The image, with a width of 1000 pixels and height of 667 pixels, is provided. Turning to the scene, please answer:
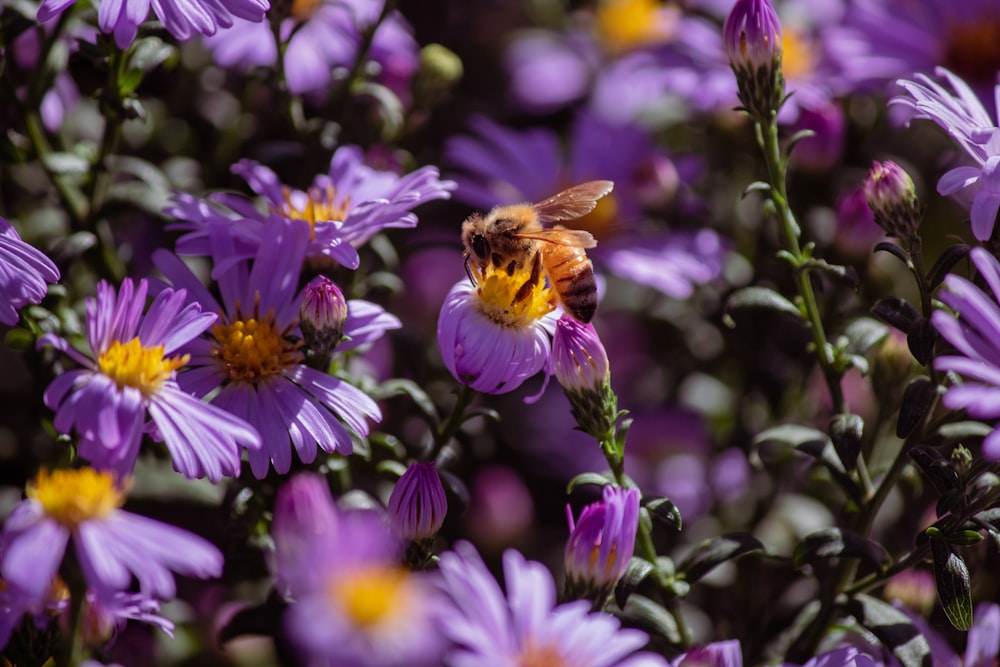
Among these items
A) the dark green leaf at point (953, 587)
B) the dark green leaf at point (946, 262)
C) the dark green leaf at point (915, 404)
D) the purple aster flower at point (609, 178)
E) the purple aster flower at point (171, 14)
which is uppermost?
the purple aster flower at point (171, 14)

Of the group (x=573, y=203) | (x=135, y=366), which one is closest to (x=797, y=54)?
(x=573, y=203)

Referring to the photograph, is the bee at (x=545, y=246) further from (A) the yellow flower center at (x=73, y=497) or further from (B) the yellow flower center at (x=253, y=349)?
(A) the yellow flower center at (x=73, y=497)

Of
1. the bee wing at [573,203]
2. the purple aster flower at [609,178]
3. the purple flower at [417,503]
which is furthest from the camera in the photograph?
the purple aster flower at [609,178]

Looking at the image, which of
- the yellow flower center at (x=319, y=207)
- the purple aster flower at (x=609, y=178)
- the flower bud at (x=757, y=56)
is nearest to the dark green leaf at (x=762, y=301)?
the flower bud at (x=757, y=56)

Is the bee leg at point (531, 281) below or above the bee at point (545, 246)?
below

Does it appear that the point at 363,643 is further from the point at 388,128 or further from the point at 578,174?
the point at 578,174

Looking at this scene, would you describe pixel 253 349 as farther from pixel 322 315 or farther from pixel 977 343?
pixel 977 343
